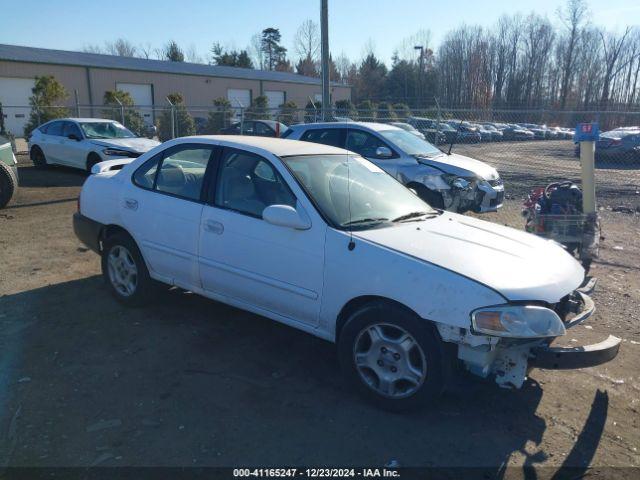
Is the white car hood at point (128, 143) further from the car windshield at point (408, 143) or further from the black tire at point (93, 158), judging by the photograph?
the car windshield at point (408, 143)

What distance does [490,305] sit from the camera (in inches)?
120

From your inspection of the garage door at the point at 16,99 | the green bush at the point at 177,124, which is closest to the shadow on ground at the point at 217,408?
the green bush at the point at 177,124

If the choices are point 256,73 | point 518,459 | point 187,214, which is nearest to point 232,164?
point 187,214

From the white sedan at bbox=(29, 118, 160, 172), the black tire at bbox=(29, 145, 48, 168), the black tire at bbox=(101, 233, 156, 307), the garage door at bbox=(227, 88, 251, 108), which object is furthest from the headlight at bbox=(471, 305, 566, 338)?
the garage door at bbox=(227, 88, 251, 108)

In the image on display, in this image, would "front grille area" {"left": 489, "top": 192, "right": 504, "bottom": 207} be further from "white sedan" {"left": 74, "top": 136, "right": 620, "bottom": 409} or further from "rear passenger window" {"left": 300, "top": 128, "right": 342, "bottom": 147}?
"white sedan" {"left": 74, "top": 136, "right": 620, "bottom": 409}

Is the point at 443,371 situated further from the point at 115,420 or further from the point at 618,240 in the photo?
the point at 618,240

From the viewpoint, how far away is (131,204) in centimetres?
493

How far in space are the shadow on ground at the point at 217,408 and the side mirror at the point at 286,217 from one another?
1123 millimetres

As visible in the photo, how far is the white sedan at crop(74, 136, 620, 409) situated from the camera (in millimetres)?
3172

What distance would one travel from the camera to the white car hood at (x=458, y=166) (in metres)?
9.02

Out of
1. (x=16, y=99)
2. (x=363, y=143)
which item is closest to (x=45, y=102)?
(x=16, y=99)

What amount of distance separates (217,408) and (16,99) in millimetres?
35793

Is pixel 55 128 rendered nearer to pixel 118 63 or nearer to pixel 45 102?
pixel 45 102

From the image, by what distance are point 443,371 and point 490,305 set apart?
0.50 metres
